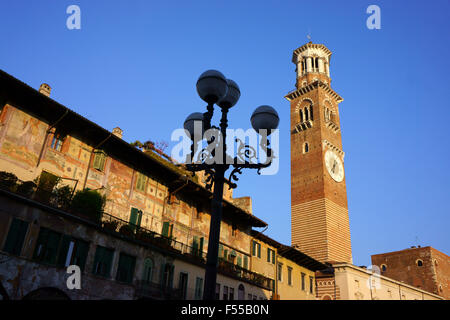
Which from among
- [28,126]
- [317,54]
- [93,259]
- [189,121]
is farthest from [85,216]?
[317,54]

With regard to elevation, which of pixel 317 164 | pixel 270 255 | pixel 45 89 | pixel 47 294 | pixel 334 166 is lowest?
pixel 47 294

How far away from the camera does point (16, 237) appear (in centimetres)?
1594

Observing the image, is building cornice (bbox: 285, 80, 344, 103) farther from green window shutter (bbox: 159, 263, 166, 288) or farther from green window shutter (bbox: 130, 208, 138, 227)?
green window shutter (bbox: 159, 263, 166, 288)

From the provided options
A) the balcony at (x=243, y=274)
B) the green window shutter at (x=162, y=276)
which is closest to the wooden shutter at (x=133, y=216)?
the green window shutter at (x=162, y=276)

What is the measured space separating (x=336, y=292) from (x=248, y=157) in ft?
113

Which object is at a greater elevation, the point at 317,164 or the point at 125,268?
the point at 317,164

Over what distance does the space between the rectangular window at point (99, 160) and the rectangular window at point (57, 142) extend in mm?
1908

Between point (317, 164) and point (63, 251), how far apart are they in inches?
1467

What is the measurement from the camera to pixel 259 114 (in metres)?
7.79

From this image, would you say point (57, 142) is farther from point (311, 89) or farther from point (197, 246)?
point (311, 89)

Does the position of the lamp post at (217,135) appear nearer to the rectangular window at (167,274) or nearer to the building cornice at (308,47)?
the rectangular window at (167,274)

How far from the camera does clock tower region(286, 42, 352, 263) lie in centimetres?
4553

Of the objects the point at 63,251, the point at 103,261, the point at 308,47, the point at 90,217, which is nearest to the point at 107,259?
the point at 103,261
